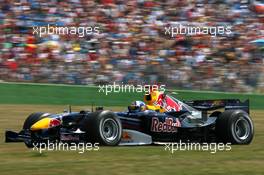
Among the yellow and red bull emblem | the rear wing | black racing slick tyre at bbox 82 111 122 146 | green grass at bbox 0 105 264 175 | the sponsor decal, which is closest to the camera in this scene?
green grass at bbox 0 105 264 175

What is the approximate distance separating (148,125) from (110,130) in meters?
0.84

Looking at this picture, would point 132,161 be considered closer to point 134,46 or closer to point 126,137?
point 126,137

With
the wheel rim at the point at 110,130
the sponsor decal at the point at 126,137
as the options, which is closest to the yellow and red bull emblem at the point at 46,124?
the wheel rim at the point at 110,130

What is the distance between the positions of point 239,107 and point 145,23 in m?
10.5

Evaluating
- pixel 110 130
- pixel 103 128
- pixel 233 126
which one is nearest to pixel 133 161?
pixel 103 128

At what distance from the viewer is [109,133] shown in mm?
10305

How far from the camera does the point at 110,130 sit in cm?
1030

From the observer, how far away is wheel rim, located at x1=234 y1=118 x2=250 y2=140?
11188 mm

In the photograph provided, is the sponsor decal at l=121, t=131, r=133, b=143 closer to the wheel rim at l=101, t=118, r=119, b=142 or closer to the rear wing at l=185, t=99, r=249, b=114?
the wheel rim at l=101, t=118, r=119, b=142

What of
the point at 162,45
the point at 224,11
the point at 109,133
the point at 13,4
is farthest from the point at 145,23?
the point at 109,133

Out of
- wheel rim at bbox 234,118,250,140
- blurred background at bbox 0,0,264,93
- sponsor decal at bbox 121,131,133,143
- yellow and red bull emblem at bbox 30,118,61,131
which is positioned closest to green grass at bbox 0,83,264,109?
blurred background at bbox 0,0,264,93

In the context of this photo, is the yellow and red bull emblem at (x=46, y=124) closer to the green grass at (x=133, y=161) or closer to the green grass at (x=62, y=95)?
the green grass at (x=133, y=161)

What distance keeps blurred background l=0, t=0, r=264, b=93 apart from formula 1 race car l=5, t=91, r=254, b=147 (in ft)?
27.9

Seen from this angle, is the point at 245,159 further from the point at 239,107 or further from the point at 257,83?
the point at 257,83
